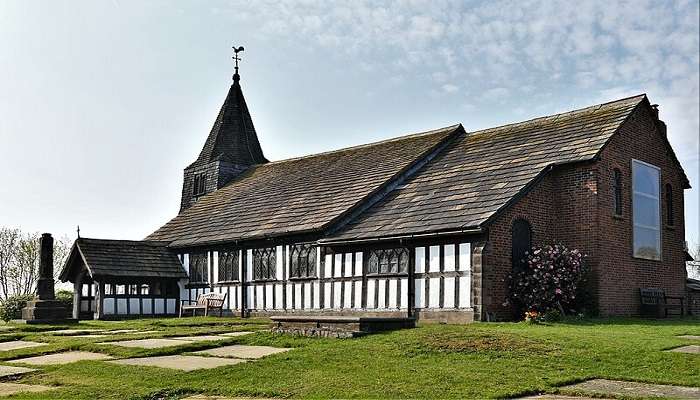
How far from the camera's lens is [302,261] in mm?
26172

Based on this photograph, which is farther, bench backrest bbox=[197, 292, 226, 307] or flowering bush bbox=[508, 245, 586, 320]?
bench backrest bbox=[197, 292, 226, 307]

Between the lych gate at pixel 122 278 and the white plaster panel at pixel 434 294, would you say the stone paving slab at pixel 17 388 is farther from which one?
the lych gate at pixel 122 278

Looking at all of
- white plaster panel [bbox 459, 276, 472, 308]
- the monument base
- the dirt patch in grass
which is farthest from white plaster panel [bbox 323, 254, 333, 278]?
the dirt patch in grass

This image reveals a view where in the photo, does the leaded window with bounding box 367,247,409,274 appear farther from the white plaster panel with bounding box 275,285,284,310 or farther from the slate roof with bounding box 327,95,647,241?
the white plaster panel with bounding box 275,285,284,310

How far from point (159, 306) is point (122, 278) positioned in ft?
6.62

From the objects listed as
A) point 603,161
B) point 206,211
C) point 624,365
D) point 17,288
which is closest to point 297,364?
point 624,365

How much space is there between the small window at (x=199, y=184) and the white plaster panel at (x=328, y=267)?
19.4 metres

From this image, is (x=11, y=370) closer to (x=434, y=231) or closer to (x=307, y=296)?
(x=434, y=231)

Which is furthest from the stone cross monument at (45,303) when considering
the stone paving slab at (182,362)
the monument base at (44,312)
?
the stone paving slab at (182,362)

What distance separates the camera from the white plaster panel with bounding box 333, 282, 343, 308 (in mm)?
24156

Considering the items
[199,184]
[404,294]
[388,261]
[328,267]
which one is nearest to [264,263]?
[328,267]

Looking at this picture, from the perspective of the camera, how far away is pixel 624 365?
11672 mm

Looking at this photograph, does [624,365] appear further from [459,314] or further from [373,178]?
[373,178]

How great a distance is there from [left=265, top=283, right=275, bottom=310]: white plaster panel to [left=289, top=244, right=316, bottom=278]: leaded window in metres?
1.20
